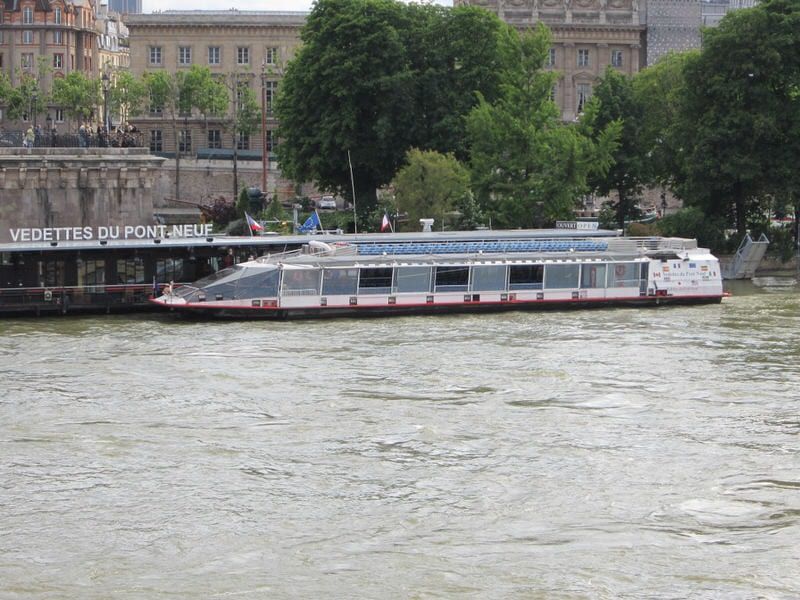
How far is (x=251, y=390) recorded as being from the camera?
39.4m

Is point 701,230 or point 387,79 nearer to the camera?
point 701,230

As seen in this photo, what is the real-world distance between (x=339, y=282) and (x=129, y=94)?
61780 mm

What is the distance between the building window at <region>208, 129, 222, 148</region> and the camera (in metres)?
116

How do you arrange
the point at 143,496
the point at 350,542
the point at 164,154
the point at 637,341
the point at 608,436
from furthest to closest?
1. the point at 164,154
2. the point at 637,341
3. the point at 608,436
4. the point at 143,496
5. the point at 350,542

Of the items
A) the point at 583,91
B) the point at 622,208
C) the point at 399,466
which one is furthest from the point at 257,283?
the point at 583,91

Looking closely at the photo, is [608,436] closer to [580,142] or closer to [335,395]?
[335,395]

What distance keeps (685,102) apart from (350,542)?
48413 millimetres

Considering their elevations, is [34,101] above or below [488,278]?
above

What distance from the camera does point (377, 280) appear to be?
53781 mm

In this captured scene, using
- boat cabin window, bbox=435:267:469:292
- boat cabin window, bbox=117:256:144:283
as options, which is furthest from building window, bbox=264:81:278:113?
boat cabin window, bbox=435:267:469:292

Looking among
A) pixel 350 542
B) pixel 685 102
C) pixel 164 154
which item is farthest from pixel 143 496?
pixel 164 154

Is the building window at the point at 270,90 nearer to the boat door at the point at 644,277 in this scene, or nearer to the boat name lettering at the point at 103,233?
the boat name lettering at the point at 103,233

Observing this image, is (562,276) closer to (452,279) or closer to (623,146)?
(452,279)

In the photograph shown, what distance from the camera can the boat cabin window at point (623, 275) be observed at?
2212 inches
